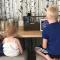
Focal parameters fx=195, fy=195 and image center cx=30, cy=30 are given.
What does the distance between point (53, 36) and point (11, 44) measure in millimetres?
612

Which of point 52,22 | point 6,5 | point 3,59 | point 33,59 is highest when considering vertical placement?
point 6,5

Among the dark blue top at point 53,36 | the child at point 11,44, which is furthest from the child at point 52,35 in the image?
the child at point 11,44

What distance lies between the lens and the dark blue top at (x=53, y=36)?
2414 mm

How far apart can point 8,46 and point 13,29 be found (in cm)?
25

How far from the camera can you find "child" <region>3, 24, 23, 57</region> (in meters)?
2.69

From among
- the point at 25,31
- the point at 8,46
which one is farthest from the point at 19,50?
the point at 25,31

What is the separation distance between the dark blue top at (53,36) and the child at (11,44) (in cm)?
46

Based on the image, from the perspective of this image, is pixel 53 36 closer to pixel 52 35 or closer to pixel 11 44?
pixel 52 35

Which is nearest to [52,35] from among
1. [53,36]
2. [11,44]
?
[53,36]

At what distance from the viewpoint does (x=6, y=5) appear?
11.5ft

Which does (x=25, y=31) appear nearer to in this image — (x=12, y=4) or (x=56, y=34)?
(x=12, y=4)

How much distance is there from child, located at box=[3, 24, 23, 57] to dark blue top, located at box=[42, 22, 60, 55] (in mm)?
456

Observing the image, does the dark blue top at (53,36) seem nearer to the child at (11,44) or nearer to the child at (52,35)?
the child at (52,35)

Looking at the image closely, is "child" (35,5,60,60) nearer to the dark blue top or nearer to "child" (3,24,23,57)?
the dark blue top
